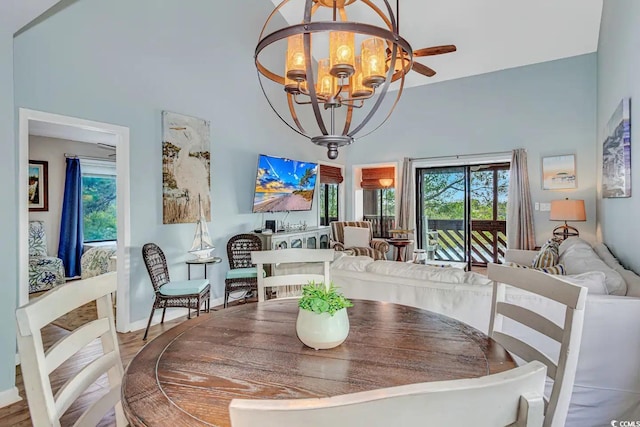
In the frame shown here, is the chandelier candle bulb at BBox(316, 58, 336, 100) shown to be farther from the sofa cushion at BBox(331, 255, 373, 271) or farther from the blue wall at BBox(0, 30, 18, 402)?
the blue wall at BBox(0, 30, 18, 402)

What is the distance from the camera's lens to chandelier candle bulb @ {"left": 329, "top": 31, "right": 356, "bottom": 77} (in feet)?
6.15

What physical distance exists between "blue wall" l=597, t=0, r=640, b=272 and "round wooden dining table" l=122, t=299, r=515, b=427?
1918 mm

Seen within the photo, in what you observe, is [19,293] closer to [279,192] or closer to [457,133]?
[279,192]

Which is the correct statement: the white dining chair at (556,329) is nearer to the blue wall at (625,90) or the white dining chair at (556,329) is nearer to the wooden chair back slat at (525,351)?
the wooden chair back slat at (525,351)

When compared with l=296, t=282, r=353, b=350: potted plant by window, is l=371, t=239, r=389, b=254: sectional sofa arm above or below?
below

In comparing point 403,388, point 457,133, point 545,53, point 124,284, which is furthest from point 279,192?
point 403,388

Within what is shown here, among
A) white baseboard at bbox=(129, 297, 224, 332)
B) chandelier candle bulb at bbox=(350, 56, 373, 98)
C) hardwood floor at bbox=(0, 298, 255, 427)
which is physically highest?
chandelier candle bulb at bbox=(350, 56, 373, 98)

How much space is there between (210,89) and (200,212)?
1579mm

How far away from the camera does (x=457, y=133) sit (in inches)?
252

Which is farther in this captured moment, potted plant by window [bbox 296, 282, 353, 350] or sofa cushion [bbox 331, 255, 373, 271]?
sofa cushion [bbox 331, 255, 373, 271]

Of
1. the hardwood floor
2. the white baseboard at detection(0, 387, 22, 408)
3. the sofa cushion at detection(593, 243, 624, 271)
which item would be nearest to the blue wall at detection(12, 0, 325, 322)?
the hardwood floor

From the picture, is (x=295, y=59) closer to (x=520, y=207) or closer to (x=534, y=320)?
(x=534, y=320)

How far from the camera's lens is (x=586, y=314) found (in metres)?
1.93

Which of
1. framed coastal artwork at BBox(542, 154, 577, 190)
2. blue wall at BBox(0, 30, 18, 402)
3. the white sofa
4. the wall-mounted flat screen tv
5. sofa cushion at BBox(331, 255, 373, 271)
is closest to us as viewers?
the white sofa
